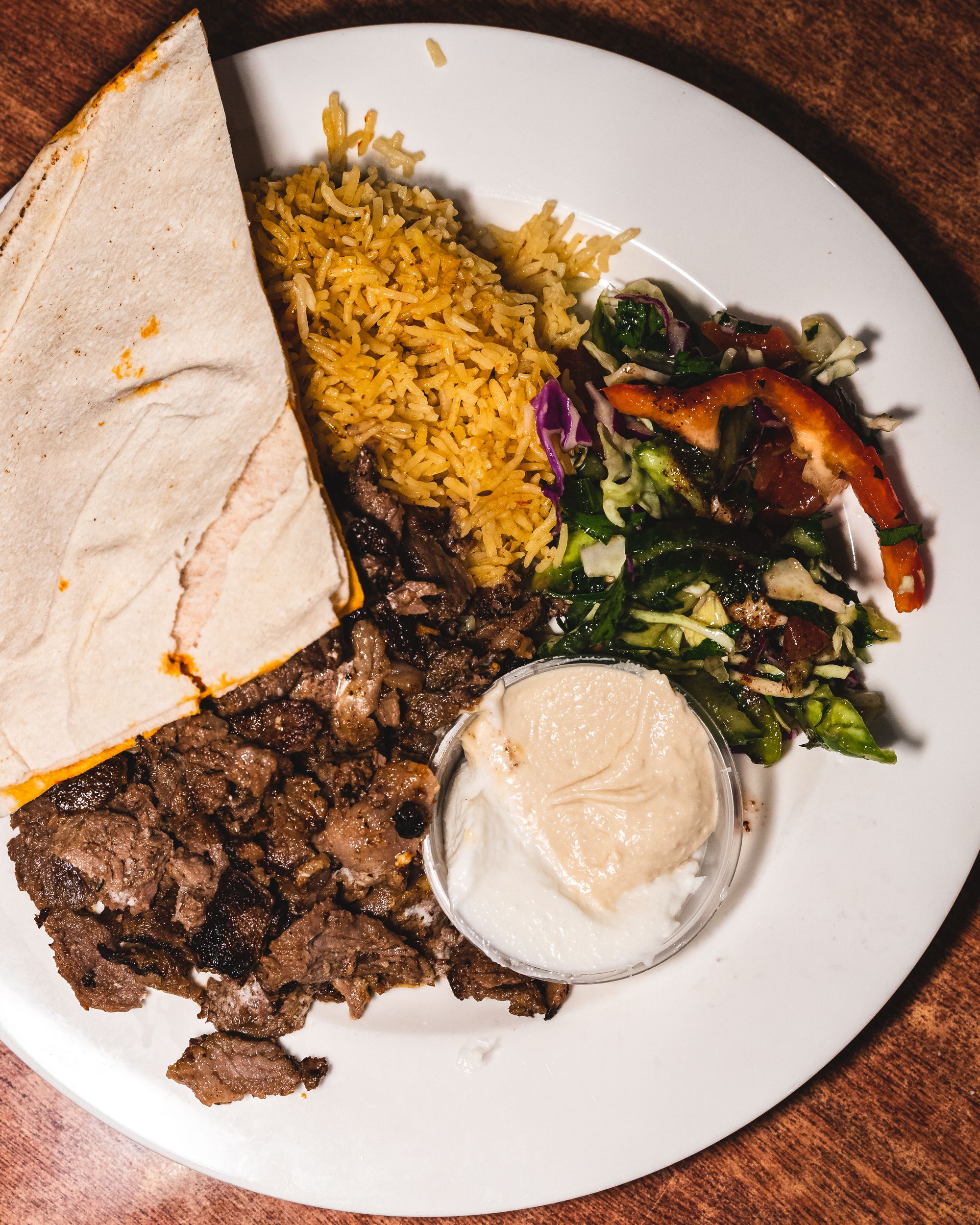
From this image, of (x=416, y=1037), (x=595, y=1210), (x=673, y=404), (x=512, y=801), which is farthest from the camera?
(x=595, y=1210)

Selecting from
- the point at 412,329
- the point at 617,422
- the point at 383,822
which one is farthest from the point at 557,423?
the point at 383,822

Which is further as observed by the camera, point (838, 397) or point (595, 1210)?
point (595, 1210)

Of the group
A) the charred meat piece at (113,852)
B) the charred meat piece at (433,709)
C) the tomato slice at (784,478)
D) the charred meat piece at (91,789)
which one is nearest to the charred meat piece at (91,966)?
the charred meat piece at (113,852)

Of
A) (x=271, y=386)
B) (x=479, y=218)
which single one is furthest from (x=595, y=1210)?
(x=479, y=218)

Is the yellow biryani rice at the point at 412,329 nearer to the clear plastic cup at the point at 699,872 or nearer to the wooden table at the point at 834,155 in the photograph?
the clear plastic cup at the point at 699,872

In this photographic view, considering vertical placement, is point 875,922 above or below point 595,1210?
above

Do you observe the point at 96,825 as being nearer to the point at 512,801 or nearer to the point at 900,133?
the point at 512,801

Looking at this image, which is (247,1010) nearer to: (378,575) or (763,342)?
(378,575)
